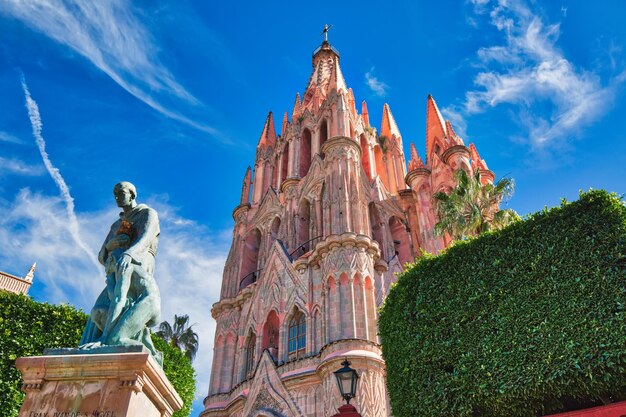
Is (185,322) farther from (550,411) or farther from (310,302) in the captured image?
(550,411)

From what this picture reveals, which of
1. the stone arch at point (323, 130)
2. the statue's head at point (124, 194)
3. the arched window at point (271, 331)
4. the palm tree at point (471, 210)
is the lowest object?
the statue's head at point (124, 194)

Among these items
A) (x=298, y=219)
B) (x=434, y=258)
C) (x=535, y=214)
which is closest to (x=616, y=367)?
(x=535, y=214)

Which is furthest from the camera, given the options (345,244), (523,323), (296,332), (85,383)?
(296,332)

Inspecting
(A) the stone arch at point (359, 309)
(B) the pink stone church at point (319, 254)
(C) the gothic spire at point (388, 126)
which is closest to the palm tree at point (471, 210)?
(B) the pink stone church at point (319, 254)

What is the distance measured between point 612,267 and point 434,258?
14.0ft

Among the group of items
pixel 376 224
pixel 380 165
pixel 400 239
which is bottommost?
pixel 400 239

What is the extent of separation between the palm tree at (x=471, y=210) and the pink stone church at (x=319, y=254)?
3.16 meters

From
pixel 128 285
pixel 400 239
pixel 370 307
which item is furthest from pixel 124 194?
pixel 400 239

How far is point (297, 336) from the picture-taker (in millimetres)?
22219

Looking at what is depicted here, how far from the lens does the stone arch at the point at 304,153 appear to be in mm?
32008

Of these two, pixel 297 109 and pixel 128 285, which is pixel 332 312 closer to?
pixel 128 285

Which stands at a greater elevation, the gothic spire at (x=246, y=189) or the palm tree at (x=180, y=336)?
the gothic spire at (x=246, y=189)

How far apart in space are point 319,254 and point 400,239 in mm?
7264

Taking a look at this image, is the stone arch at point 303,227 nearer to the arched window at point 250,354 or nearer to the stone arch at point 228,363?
the arched window at point 250,354
